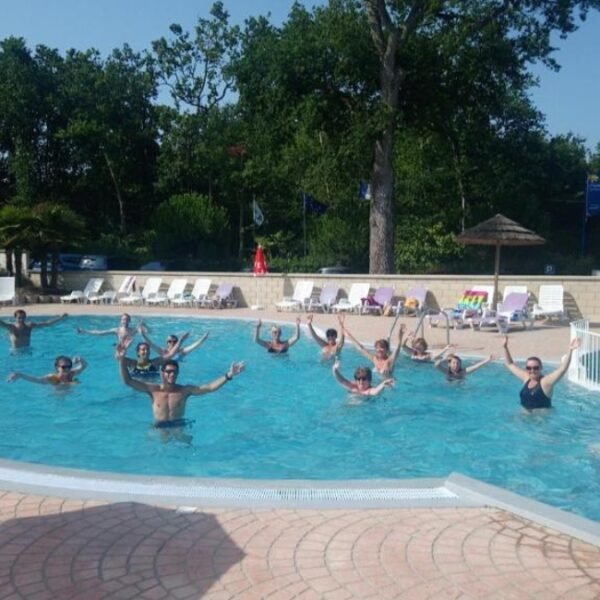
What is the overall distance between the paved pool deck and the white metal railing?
560 cm

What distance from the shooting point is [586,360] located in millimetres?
10102

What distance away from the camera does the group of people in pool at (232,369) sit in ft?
27.2

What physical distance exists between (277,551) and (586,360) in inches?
282

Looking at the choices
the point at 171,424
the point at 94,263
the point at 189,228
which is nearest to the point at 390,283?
the point at 171,424

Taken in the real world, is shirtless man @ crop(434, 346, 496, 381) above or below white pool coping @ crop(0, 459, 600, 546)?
below

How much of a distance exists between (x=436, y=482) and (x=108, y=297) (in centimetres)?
1830

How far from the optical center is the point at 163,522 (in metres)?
4.62

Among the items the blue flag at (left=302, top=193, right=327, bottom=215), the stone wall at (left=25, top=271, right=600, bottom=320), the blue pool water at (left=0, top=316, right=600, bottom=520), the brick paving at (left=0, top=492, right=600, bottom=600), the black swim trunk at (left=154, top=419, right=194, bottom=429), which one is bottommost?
the blue pool water at (left=0, top=316, right=600, bottom=520)

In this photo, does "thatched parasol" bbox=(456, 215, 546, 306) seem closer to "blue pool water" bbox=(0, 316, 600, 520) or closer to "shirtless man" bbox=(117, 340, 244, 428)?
"blue pool water" bbox=(0, 316, 600, 520)

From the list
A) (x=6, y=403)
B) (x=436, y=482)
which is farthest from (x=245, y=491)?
(x=6, y=403)

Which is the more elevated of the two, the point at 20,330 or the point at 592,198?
the point at 592,198

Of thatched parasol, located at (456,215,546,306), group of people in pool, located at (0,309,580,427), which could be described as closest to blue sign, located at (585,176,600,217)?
thatched parasol, located at (456,215,546,306)

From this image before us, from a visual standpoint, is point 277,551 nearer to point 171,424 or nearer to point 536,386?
point 171,424

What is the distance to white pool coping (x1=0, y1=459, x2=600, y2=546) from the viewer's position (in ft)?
16.0
